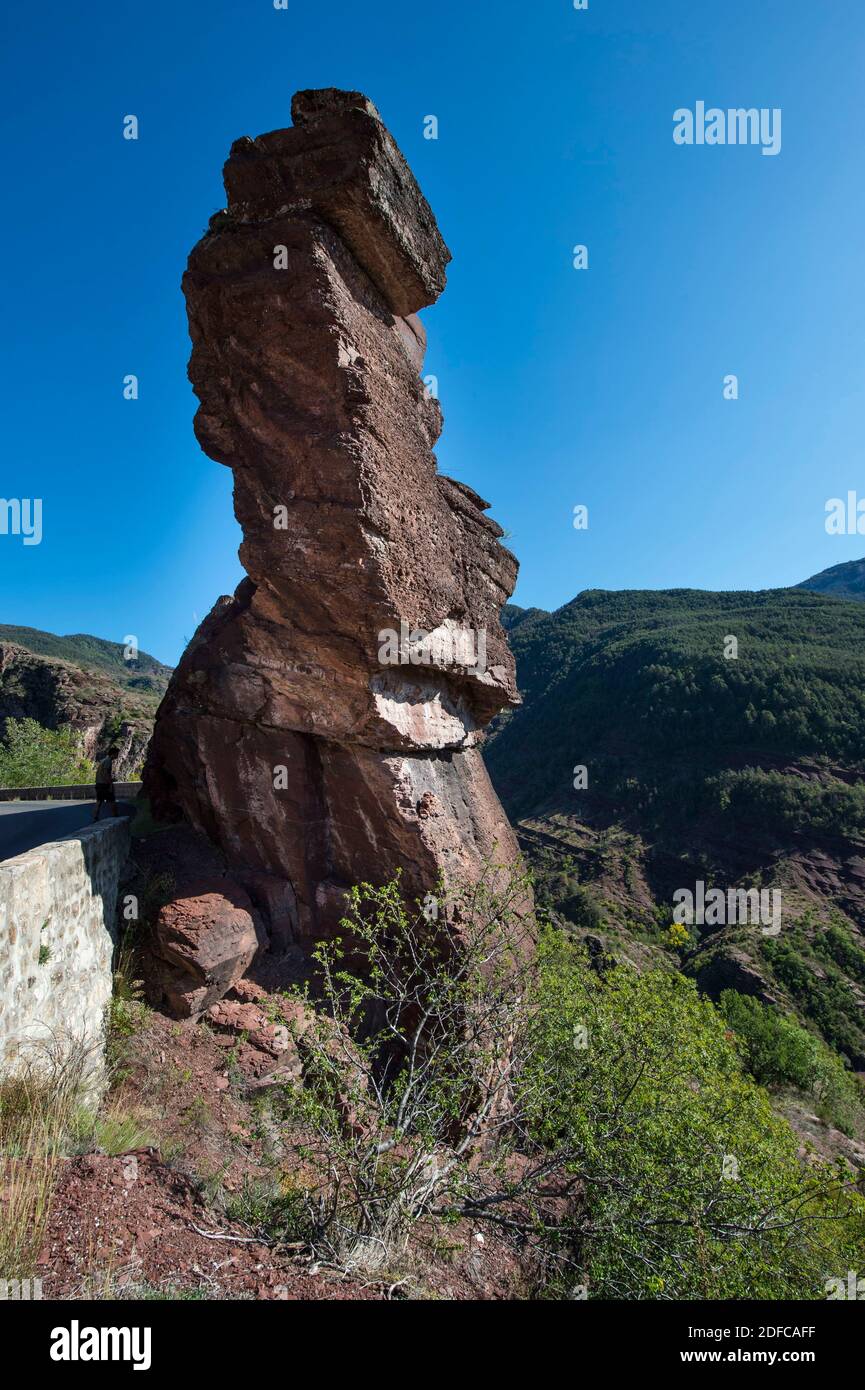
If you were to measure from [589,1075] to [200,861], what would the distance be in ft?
21.4

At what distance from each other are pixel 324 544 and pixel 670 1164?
29.1ft

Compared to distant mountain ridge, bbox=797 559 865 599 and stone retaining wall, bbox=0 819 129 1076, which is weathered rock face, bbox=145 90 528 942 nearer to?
stone retaining wall, bbox=0 819 129 1076

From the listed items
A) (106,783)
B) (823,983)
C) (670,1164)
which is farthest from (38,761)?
(823,983)

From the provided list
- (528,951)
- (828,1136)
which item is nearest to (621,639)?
(828,1136)

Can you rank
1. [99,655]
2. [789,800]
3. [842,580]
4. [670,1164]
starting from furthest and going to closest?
[842,580], [99,655], [789,800], [670,1164]

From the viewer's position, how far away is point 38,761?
71.3ft

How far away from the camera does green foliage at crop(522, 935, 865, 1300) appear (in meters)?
6.61

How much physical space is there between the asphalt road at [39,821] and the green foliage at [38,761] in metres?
6.73

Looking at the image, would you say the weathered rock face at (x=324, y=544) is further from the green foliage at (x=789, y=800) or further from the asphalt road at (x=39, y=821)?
the green foliage at (x=789, y=800)

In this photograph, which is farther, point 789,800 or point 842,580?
point 842,580

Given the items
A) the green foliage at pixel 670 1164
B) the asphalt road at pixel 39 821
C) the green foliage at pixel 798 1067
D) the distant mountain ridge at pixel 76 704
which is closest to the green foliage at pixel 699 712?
the green foliage at pixel 798 1067

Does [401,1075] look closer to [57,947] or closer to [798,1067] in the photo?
[57,947]

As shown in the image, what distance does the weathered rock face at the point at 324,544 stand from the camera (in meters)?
8.63

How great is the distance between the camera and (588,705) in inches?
2926
